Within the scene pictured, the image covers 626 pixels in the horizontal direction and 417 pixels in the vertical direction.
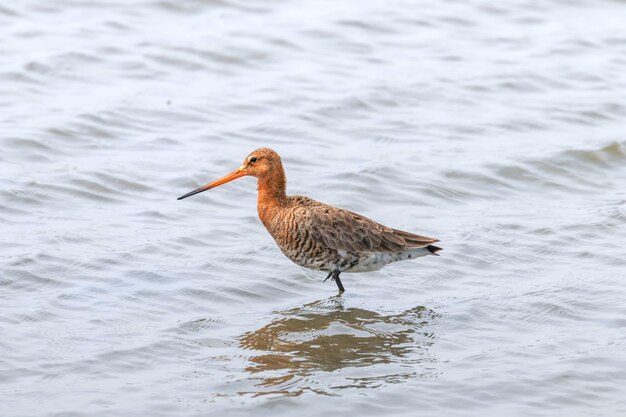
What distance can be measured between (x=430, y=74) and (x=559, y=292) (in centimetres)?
528

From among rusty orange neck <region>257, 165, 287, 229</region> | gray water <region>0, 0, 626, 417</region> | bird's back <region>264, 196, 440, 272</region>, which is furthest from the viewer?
rusty orange neck <region>257, 165, 287, 229</region>

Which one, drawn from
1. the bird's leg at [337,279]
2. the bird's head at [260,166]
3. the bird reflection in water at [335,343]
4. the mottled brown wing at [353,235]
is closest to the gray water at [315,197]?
the bird reflection in water at [335,343]

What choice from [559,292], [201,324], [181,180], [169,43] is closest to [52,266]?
[201,324]

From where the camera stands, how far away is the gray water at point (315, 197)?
6.65 meters

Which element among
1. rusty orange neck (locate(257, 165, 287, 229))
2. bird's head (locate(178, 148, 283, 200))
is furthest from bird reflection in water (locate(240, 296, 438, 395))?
bird's head (locate(178, 148, 283, 200))

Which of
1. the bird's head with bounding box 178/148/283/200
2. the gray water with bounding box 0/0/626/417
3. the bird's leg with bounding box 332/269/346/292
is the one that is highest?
the bird's head with bounding box 178/148/283/200

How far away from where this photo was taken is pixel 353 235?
8414mm

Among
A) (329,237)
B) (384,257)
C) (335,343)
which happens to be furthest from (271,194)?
(335,343)

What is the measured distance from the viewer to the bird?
326 inches

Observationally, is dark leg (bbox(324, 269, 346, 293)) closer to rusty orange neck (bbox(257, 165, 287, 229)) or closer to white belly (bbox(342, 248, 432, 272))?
white belly (bbox(342, 248, 432, 272))

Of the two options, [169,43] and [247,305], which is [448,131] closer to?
[169,43]

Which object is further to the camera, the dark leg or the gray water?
the dark leg

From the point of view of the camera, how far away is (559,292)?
8.08 m

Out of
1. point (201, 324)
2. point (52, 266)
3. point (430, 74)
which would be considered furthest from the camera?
point (430, 74)
